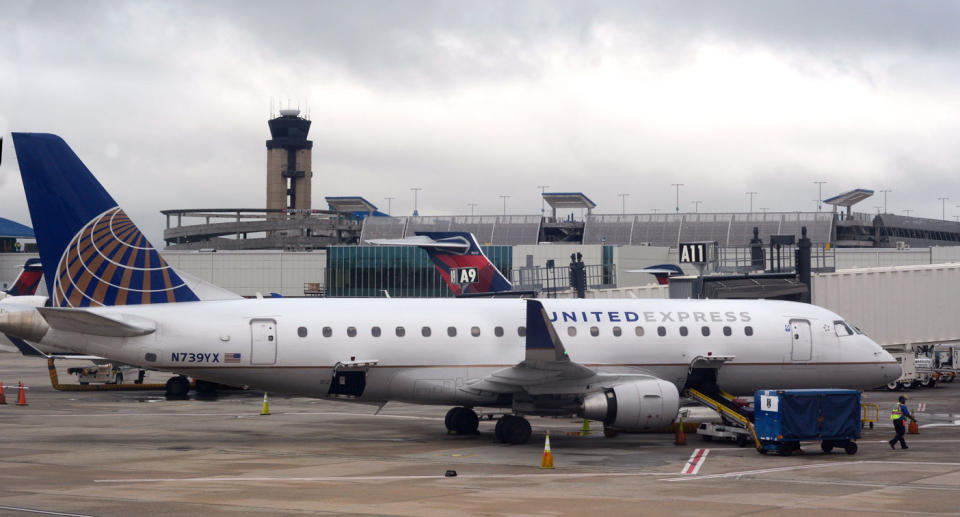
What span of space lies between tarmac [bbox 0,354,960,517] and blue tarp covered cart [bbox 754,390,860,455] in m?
0.47

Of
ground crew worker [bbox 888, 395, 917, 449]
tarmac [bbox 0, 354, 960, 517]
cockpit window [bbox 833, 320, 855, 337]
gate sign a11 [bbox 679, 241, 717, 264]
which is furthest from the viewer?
gate sign a11 [bbox 679, 241, 717, 264]

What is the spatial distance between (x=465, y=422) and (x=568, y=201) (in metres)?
93.4

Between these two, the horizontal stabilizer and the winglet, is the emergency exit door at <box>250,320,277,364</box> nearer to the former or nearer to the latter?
the horizontal stabilizer

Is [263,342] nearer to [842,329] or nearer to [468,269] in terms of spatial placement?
[842,329]

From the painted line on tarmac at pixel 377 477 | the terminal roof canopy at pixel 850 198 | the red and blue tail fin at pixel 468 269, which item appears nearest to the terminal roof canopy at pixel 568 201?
the terminal roof canopy at pixel 850 198

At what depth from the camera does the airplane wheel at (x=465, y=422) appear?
104 feet

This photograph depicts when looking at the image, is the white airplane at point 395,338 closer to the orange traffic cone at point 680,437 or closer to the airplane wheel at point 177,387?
the orange traffic cone at point 680,437

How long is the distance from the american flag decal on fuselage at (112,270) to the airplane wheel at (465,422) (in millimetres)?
8563

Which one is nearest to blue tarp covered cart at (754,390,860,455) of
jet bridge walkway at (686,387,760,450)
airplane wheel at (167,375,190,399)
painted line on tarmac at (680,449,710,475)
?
jet bridge walkway at (686,387,760,450)

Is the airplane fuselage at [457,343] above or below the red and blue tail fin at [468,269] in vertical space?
below

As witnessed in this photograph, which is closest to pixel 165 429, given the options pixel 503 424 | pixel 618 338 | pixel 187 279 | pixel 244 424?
pixel 244 424

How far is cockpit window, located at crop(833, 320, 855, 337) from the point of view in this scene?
3309 cm

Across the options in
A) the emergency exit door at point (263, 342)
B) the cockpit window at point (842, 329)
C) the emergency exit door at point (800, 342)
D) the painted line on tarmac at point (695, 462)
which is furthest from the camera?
the cockpit window at point (842, 329)

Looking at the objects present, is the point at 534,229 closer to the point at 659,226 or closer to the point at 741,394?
the point at 659,226
